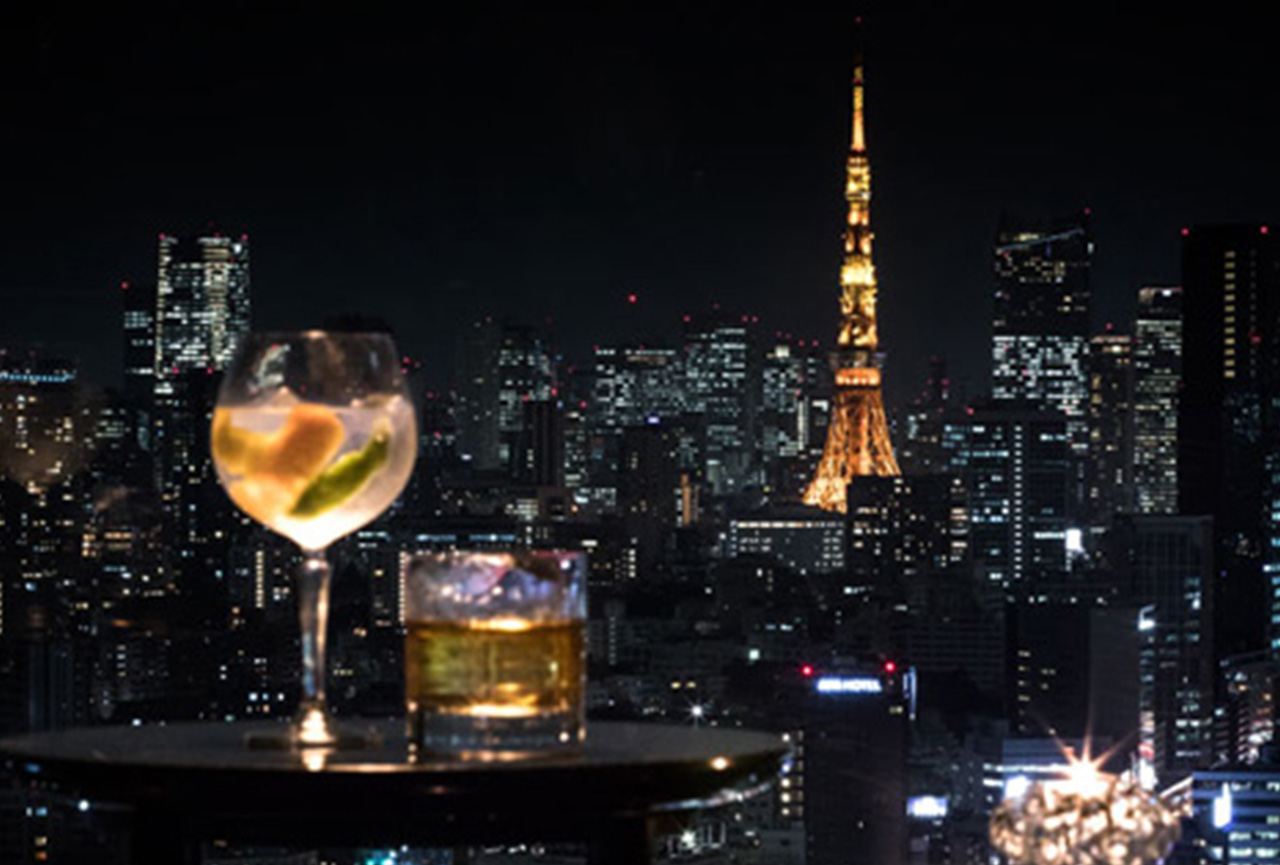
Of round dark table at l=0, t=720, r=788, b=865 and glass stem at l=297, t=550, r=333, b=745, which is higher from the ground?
glass stem at l=297, t=550, r=333, b=745

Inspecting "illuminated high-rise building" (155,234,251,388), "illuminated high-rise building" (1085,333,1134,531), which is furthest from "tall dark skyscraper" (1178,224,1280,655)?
"illuminated high-rise building" (155,234,251,388)

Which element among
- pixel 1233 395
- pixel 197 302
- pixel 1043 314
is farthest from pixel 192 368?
pixel 1043 314

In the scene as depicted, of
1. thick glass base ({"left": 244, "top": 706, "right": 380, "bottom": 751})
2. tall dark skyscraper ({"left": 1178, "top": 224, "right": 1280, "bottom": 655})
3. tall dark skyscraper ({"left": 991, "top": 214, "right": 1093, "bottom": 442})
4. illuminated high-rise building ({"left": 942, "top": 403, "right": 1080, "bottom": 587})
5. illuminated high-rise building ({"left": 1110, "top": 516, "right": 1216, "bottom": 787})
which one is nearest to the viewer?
thick glass base ({"left": 244, "top": 706, "right": 380, "bottom": 751})

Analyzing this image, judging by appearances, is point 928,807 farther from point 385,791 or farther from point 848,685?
point 385,791

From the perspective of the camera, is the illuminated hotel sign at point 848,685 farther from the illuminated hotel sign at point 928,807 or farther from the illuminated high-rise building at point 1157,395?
the illuminated high-rise building at point 1157,395

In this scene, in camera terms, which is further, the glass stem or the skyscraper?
the skyscraper

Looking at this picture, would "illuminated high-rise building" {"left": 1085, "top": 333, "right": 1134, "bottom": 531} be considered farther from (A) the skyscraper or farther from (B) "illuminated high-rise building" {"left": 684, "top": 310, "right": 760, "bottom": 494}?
(A) the skyscraper

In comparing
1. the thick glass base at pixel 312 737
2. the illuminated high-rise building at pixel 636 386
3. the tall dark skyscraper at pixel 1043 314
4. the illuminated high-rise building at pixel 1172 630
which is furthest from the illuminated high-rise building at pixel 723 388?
the thick glass base at pixel 312 737
